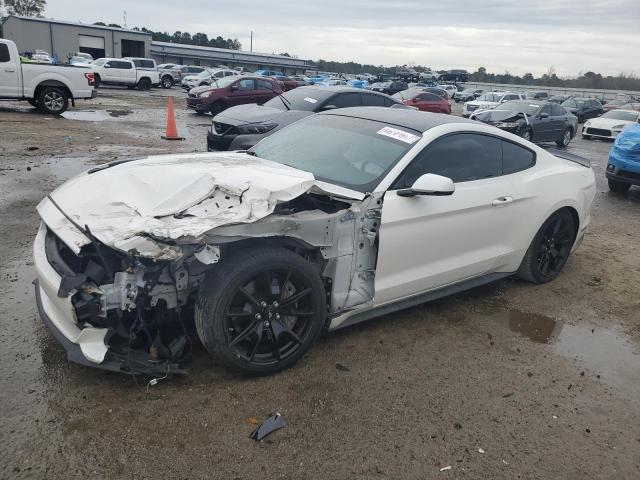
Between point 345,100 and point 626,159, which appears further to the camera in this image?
point 345,100

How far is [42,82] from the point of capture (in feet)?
48.2

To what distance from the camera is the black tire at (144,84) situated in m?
31.4

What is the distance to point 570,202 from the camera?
15.9 ft

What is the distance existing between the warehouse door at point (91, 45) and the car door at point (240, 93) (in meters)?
40.5

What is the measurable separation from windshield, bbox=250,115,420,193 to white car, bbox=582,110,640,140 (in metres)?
18.9

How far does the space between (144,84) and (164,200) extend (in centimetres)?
3156

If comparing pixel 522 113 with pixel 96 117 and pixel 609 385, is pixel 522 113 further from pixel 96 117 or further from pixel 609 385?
pixel 609 385

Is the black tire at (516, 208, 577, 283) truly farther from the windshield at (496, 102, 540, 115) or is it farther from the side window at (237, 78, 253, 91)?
the side window at (237, 78, 253, 91)

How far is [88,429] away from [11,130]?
→ 464 inches

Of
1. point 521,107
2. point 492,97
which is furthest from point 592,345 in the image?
point 492,97

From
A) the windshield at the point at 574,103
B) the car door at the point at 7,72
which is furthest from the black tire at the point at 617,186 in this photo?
the windshield at the point at 574,103

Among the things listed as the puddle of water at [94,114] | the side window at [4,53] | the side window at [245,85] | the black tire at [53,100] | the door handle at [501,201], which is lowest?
the puddle of water at [94,114]

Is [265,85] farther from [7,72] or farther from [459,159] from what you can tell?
[459,159]

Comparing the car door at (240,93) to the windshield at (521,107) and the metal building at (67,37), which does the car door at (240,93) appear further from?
the metal building at (67,37)
